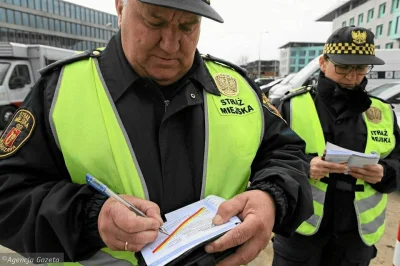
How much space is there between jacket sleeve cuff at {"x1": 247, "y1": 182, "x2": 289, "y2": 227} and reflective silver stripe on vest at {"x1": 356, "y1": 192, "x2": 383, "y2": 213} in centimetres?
101

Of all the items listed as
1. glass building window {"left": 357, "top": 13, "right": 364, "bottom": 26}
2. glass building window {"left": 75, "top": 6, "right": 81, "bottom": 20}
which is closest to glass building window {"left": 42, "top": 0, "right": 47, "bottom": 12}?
glass building window {"left": 75, "top": 6, "right": 81, "bottom": 20}

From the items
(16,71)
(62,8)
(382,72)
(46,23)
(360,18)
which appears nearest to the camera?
(382,72)

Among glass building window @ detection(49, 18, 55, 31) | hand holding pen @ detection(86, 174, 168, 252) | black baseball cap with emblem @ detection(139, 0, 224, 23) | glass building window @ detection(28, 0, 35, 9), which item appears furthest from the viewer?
glass building window @ detection(49, 18, 55, 31)

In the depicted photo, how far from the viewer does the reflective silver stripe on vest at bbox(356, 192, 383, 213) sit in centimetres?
190

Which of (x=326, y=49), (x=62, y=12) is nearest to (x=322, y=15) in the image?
(x=62, y=12)

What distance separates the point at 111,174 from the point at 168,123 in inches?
11.2

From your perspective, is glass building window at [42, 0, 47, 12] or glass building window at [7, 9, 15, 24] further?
glass building window at [42, 0, 47, 12]

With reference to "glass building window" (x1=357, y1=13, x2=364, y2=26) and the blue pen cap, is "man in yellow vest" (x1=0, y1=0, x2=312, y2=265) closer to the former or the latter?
the blue pen cap

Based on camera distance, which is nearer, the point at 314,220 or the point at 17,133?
the point at 17,133

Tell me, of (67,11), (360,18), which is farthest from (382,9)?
(67,11)

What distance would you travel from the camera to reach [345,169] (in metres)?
1.84

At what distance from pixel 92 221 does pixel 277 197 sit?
64 centimetres

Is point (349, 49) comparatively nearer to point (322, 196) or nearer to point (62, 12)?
point (322, 196)

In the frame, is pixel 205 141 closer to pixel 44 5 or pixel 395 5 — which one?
pixel 395 5
